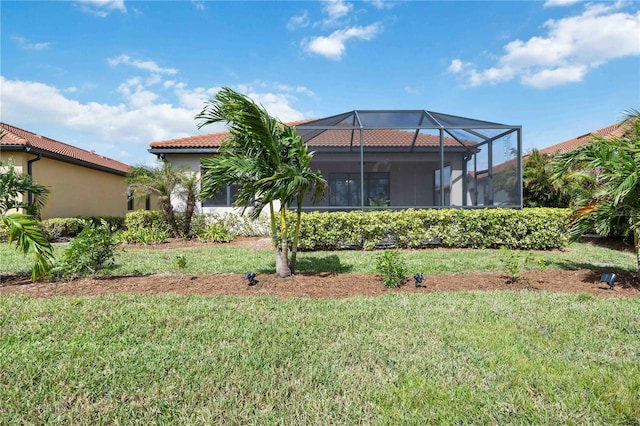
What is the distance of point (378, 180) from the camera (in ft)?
46.8

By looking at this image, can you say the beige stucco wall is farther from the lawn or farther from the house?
the lawn

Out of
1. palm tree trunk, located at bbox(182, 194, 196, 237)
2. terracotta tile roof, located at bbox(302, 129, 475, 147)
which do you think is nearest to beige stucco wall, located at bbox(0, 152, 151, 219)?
palm tree trunk, located at bbox(182, 194, 196, 237)

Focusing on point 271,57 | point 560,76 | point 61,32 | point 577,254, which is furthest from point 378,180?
point 61,32

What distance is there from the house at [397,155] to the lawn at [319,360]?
6756 mm

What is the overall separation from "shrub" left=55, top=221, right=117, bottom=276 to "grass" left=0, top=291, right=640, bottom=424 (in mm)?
1184

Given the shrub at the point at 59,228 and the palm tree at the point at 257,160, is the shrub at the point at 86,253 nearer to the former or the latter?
the palm tree at the point at 257,160

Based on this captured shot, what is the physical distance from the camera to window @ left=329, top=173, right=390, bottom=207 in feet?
42.8

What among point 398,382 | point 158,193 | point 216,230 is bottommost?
point 398,382

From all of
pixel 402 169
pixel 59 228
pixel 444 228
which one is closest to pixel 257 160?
pixel 444 228

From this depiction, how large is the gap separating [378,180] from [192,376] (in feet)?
41.4

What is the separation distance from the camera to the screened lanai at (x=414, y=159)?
35.0 feet

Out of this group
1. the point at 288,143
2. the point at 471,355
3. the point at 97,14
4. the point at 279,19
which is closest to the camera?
the point at 471,355

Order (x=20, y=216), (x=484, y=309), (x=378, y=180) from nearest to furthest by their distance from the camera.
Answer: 1. (x=484, y=309)
2. (x=20, y=216)
3. (x=378, y=180)

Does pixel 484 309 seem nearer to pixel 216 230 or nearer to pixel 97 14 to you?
pixel 216 230
